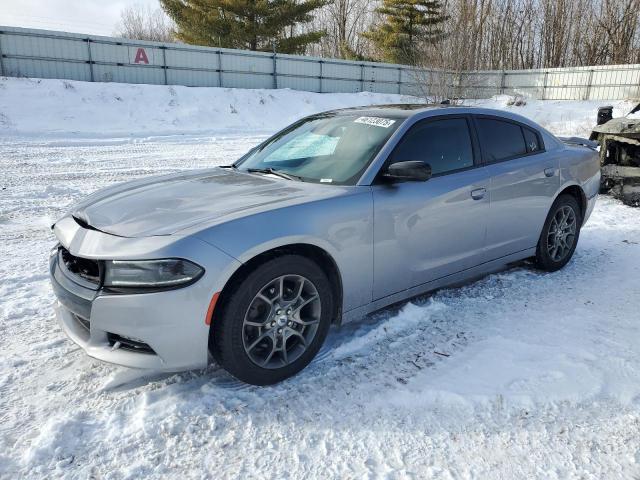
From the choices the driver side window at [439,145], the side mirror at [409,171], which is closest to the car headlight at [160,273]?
the side mirror at [409,171]

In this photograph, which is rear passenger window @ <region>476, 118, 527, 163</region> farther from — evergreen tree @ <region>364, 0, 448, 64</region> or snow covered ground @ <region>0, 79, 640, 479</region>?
evergreen tree @ <region>364, 0, 448, 64</region>

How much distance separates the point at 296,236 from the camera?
2.71 meters

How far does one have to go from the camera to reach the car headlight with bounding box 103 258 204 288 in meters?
2.40

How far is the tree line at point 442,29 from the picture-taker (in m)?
29.7

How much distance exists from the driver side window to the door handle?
207mm

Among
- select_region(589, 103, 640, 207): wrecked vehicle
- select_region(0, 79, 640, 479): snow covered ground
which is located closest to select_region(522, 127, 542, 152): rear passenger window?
select_region(0, 79, 640, 479): snow covered ground

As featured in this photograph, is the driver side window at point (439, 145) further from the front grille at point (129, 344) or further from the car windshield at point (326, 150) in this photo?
the front grille at point (129, 344)

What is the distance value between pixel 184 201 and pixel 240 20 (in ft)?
100

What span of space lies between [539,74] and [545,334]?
105ft

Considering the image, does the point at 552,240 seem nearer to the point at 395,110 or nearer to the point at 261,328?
the point at 395,110

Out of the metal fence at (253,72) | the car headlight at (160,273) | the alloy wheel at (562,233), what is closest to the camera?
the car headlight at (160,273)

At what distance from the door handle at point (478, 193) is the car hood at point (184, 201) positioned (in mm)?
1182

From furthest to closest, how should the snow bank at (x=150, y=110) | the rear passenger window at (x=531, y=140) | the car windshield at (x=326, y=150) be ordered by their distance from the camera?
the snow bank at (x=150, y=110), the rear passenger window at (x=531, y=140), the car windshield at (x=326, y=150)

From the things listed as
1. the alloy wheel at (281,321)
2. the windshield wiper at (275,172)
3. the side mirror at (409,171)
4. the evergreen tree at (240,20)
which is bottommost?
the alloy wheel at (281,321)
